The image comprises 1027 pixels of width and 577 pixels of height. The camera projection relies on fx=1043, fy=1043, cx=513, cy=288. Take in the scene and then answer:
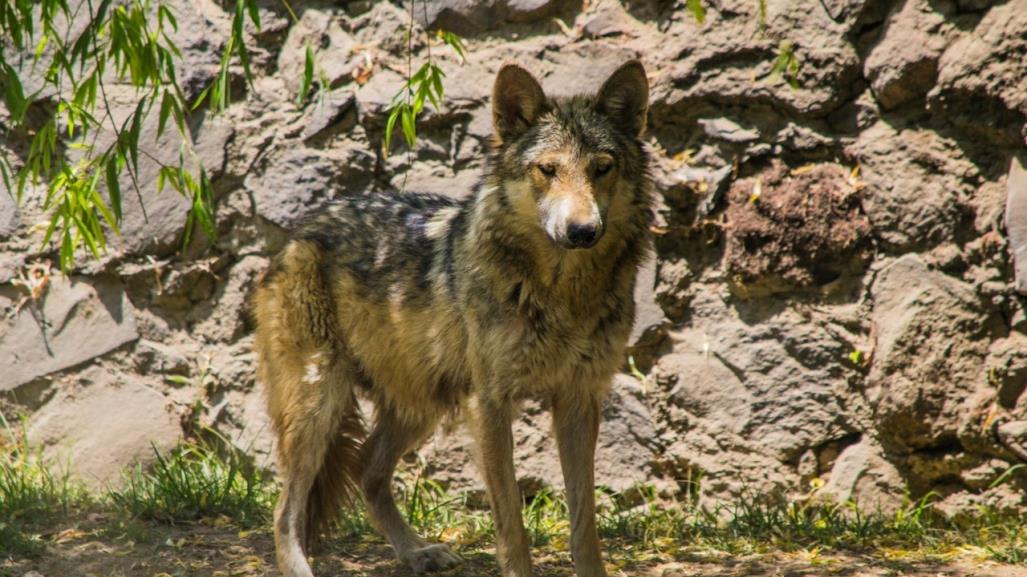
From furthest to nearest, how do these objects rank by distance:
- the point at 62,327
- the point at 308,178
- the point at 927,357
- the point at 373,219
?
1. the point at 62,327
2. the point at 308,178
3. the point at 927,357
4. the point at 373,219

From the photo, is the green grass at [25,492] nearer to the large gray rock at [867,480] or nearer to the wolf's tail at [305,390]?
the wolf's tail at [305,390]

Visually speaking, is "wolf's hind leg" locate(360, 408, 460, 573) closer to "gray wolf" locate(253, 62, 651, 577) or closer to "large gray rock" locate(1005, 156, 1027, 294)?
"gray wolf" locate(253, 62, 651, 577)

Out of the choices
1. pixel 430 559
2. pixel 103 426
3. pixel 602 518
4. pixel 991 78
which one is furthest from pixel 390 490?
pixel 991 78

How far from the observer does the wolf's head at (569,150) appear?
4.16 m

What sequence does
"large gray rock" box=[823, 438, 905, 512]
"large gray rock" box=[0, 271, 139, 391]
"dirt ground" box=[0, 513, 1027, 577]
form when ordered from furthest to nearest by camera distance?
"large gray rock" box=[0, 271, 139, 391] < "large gray rock" box=[823, 438, 905, 512] < "dirt ground" box=[0, 513, 1027, 577]

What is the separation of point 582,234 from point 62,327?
4.00 metres

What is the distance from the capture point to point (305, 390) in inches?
194

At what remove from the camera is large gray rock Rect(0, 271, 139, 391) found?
6.49 metres

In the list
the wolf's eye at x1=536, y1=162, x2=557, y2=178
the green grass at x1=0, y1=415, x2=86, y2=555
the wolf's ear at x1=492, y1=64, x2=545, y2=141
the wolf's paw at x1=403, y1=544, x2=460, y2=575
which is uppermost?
the wolf's ear at x1=492, y1=64, x2=545, y2=141

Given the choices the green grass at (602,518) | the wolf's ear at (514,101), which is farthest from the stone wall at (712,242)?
the wolf's ear at (514,101)

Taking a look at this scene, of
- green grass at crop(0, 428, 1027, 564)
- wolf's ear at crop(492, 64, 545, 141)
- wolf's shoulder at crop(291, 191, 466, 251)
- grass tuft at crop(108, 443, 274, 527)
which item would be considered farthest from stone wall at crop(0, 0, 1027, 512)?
wolf's ear at crop(492, 64, 545, 141)

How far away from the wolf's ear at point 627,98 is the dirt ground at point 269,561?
2027 mm

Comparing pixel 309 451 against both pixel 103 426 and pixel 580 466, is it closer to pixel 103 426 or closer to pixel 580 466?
pixel 580 466

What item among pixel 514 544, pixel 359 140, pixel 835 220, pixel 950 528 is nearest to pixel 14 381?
pixel 359 140
